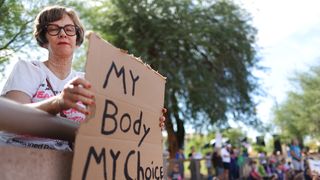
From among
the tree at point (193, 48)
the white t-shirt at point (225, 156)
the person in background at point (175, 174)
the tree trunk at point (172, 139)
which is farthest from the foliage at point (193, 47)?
the person in background at point (175, 174)

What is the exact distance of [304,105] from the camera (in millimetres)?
31172

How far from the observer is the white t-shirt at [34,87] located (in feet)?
5.70

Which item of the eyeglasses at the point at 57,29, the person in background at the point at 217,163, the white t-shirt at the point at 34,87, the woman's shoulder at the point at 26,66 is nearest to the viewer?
the white t-shirt at the point at 34,87

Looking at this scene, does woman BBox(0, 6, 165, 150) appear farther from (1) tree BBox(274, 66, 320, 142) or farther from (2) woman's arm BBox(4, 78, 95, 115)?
(1) tree BBox(274, 66, 320, 142)

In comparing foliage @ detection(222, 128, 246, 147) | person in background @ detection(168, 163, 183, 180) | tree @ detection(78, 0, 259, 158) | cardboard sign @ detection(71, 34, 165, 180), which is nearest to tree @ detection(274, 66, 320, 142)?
foliage @ detection(222, 128, 246, 147)

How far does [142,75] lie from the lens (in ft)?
6.73

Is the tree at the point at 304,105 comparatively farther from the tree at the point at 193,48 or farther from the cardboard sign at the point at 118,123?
the cardboard sign at the point at 118,123

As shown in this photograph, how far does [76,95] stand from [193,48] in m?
19.0

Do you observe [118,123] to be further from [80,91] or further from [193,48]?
[193,48]

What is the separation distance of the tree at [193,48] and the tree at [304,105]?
8990mm

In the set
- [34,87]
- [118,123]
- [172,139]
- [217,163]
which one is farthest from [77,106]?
[172,139]

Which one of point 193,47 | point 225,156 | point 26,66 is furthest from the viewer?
point 193,47

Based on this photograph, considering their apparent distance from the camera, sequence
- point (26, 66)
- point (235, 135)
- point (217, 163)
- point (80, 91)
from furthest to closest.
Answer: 1. point (235, 135)
2. point (217, 163)
3. point (26, 66)
4. point (80, 91)

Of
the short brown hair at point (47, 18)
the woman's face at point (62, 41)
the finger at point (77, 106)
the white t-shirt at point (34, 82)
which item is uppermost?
the short brown hair at point (47, 18)
